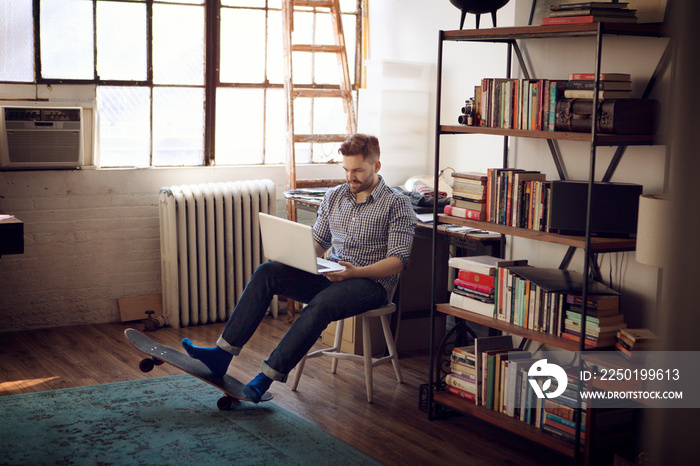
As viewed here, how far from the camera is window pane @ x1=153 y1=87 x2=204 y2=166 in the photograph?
16.3ft

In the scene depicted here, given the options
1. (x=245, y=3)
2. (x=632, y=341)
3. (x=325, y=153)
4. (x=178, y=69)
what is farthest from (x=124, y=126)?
(x=632, y=341)

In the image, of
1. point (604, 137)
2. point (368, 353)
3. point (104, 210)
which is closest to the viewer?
point (604, 137)

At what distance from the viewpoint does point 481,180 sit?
3.22m

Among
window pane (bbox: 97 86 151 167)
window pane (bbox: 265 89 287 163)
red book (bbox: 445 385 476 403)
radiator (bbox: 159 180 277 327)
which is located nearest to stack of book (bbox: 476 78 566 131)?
red book (bbox: 445 385 476 403)

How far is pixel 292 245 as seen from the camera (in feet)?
11.0

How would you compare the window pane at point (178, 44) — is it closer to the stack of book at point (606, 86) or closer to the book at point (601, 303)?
the stack of book at point (606, 86)

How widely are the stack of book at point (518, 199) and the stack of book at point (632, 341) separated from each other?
0.50 metres

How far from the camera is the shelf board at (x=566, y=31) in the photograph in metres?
2.53

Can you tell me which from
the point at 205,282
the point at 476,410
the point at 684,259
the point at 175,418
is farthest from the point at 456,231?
the point at 684,259

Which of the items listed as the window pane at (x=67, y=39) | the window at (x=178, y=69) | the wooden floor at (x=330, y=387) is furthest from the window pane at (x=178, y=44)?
the wooden floor at (x=330, y=387)

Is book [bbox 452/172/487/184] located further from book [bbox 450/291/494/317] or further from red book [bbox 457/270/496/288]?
book [bbox 450/291/494/317]

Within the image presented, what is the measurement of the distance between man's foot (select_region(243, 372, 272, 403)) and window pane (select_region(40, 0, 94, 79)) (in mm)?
2502

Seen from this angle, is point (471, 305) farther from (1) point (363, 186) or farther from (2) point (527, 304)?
(1) point (363, 186)

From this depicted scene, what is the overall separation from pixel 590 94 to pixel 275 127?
3.04 meters
